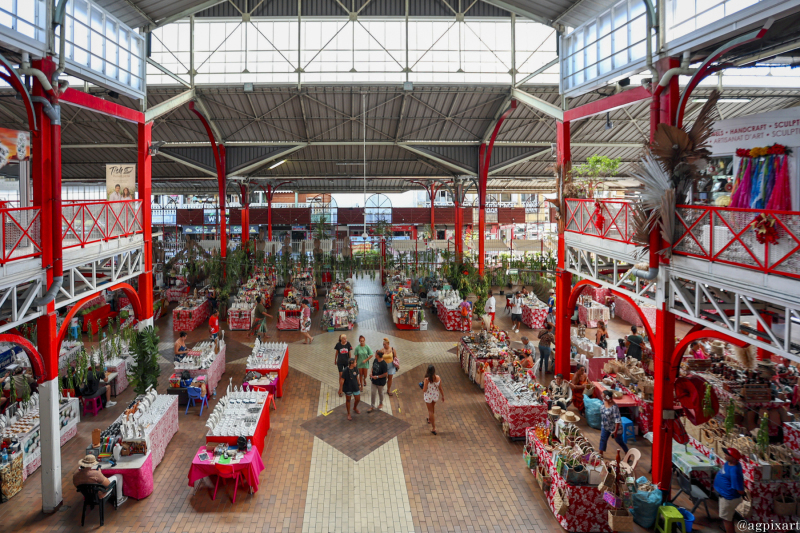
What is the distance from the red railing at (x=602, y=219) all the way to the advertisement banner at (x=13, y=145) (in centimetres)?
943

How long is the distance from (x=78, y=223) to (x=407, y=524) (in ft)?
24.0

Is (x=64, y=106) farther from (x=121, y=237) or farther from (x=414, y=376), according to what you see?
(x=414, y=376)

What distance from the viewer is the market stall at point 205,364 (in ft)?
36.7

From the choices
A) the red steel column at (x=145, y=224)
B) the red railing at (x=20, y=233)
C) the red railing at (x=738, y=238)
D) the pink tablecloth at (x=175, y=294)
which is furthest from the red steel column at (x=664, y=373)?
the pink tablecloth at (x=175, y=294)

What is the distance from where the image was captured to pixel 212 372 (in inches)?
455

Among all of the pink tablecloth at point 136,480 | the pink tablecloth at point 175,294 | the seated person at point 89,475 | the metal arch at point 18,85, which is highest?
the metal arch at point 18,85

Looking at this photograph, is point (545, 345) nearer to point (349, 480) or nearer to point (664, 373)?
point (664, 373)

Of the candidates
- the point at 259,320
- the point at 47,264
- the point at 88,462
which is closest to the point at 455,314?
the point at 259,320

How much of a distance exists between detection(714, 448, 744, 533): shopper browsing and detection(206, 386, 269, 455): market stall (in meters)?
6.80

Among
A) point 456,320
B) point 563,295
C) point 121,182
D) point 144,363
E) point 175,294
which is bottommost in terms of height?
point 456,320

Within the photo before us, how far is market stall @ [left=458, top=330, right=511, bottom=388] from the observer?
1151 cm

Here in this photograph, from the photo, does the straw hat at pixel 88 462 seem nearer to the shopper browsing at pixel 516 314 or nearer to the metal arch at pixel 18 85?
the metal arch at pixel 18 85

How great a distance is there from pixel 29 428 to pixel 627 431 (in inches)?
410

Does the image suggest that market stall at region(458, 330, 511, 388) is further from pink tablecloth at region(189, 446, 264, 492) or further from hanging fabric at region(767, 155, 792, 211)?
hanging fabric at region(767, 155, 792, 211)
